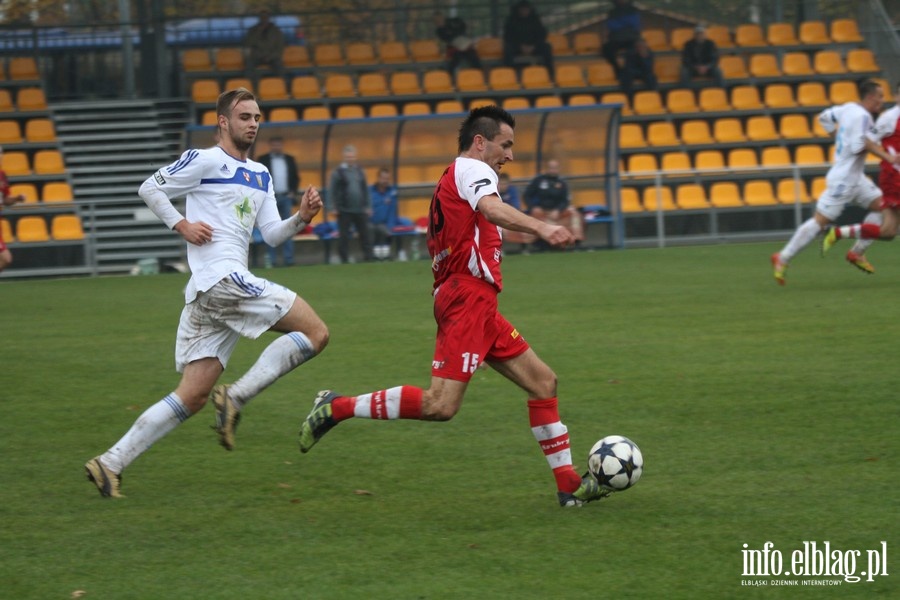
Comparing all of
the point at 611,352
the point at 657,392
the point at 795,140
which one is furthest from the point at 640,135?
the point at 657,392

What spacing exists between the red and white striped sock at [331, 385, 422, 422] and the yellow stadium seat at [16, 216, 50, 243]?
1609cm

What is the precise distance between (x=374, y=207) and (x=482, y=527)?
636 inches

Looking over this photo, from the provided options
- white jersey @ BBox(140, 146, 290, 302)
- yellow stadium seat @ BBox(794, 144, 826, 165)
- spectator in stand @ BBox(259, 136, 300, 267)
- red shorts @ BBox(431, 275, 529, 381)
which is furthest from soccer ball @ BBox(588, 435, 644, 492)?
yellow stadium seat @ BBox(794, 144, 826, 165)

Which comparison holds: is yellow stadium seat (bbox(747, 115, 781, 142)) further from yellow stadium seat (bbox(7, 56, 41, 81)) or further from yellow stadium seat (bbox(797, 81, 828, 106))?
yellow stadium seat (bbox(7, 56, 41, 81))

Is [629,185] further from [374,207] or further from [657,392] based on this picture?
[657,392]

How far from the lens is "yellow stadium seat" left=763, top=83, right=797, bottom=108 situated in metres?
27.3

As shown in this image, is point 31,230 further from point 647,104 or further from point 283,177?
point 647,104

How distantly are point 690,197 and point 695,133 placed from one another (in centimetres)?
361

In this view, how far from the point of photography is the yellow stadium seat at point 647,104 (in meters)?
26.8

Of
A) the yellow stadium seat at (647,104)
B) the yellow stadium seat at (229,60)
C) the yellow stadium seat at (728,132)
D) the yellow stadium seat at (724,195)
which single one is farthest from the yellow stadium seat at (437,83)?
the yellow stadium seat at (724,195)

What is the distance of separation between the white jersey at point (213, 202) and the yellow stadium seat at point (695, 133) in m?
20.4

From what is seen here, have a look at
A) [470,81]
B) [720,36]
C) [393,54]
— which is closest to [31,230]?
[470,81]

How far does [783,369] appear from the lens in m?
9.54

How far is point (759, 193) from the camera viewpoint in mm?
23016
